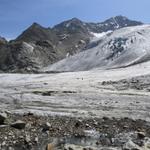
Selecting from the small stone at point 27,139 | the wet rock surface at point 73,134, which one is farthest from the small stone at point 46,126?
the small stone at point 27,139

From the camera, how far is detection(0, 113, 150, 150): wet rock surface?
19.9 m

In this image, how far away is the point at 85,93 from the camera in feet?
127

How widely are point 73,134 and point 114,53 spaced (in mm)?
64872

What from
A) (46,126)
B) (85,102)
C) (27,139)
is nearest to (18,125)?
(46,126)

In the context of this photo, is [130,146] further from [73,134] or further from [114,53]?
[114,53]

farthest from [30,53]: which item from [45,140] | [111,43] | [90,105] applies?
[45,140]

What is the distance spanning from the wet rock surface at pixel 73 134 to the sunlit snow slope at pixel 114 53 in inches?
2015

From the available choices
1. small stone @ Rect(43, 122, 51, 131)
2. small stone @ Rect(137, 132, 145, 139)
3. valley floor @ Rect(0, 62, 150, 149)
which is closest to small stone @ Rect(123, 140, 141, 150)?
small stone @ Rect(137, 132, 145, 139)

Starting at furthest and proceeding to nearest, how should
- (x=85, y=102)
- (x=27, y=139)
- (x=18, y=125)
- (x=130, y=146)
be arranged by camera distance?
(x=85, y=102)
(x=18, y=125)
(x=27, y=139)
(x=130, y=146)

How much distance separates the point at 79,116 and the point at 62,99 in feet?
28.4

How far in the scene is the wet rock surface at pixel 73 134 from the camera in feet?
65.2

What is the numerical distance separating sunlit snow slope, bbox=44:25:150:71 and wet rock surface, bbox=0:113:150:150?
168ft

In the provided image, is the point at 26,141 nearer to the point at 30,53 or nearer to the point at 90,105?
the point at 90,105

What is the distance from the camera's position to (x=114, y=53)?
85688 millimetres
